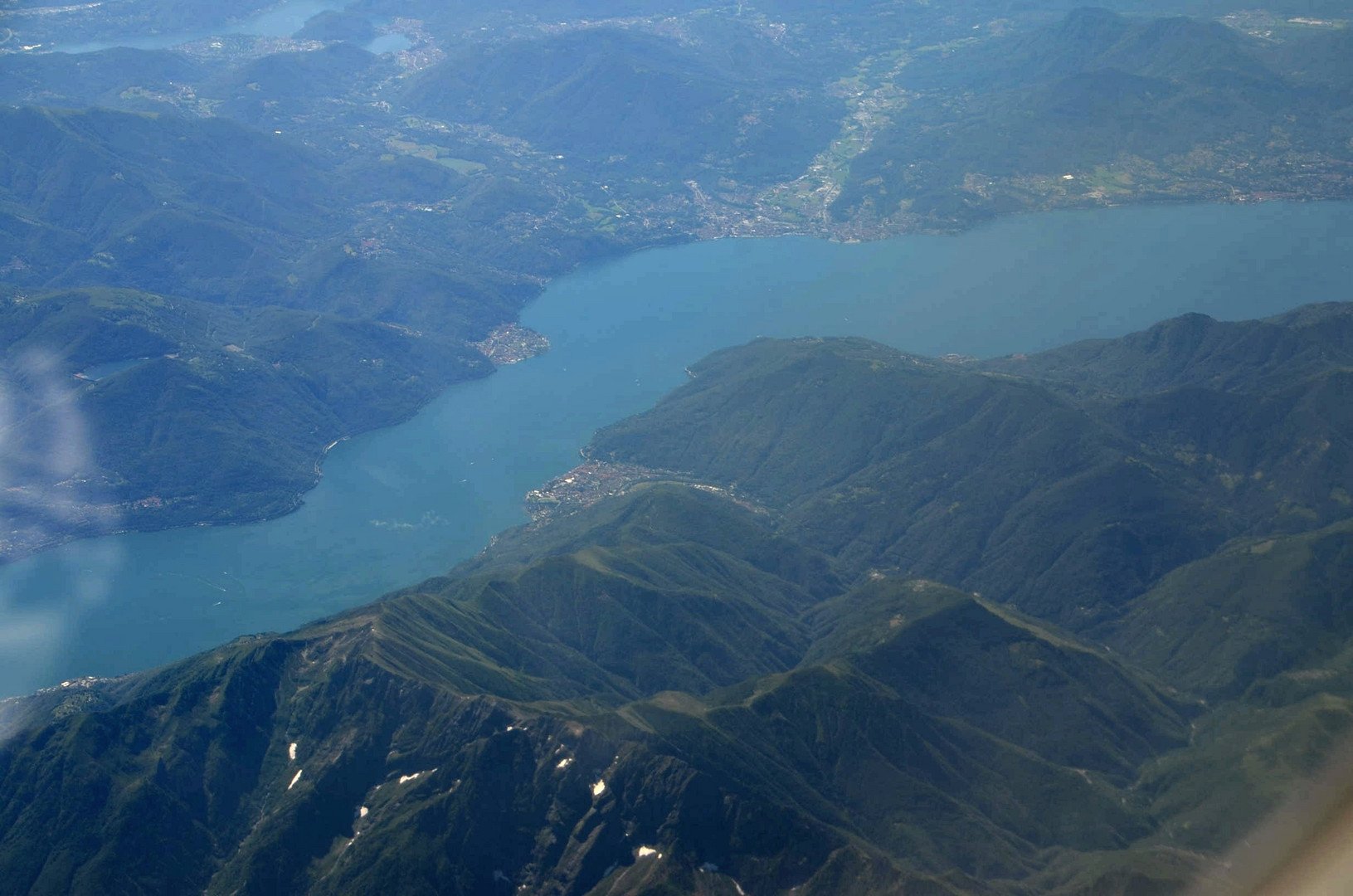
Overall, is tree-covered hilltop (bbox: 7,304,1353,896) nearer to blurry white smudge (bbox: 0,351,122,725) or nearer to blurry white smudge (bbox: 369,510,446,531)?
blurry white smudge (bbox: 369,510,446,531)

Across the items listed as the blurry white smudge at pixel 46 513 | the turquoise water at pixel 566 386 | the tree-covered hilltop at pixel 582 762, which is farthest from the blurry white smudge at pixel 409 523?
the tree-covered hilltop at pixel 582 762

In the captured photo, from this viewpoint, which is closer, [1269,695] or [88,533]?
[1269,695]

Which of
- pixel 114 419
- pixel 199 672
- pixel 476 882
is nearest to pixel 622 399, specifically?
→ pixel 114 419

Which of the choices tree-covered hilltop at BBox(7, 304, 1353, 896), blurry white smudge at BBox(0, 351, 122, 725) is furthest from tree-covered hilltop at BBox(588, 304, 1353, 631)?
blurry white smudge at BBox(0, 351, 122, 725)

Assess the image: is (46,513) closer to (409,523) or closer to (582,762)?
(409,523)

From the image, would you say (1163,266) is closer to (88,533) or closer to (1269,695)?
(1269,695)

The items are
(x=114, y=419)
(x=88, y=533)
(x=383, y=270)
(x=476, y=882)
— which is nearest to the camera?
(x=476, y=882)

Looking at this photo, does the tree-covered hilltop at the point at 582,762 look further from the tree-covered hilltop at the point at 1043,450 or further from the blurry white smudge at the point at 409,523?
the blurry white smudge at the point at 409,523

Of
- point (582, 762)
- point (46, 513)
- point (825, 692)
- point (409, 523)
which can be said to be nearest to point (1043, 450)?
point (825, 692)
